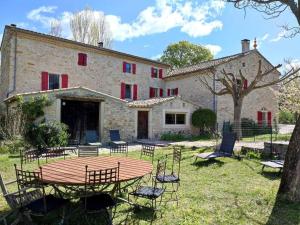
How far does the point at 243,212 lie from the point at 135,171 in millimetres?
2100

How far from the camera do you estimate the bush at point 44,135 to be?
13.4 m

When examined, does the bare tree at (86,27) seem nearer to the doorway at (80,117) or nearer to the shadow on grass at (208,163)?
the doorway at (80,117)

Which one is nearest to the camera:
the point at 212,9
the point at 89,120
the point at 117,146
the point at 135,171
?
the point at 135,171

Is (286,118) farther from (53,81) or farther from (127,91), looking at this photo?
(53,81)

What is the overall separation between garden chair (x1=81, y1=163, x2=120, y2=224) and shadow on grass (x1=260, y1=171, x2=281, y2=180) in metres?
5.15

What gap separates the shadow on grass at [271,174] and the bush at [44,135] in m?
9.37

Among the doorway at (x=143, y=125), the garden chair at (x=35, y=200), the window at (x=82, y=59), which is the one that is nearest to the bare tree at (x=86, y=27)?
the window at (x=82, y=59)

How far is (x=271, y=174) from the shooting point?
835 centimetres

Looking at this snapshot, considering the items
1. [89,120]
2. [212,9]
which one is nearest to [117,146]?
[89,120]

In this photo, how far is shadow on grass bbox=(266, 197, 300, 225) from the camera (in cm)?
476

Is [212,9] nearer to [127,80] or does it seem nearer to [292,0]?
[292,0]

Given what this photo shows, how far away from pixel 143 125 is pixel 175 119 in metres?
2.53

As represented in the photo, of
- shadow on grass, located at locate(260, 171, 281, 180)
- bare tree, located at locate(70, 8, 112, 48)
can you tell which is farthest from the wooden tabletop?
bare tree, located at locate(70, 8, 112, 48)

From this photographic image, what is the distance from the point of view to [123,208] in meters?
5.35
